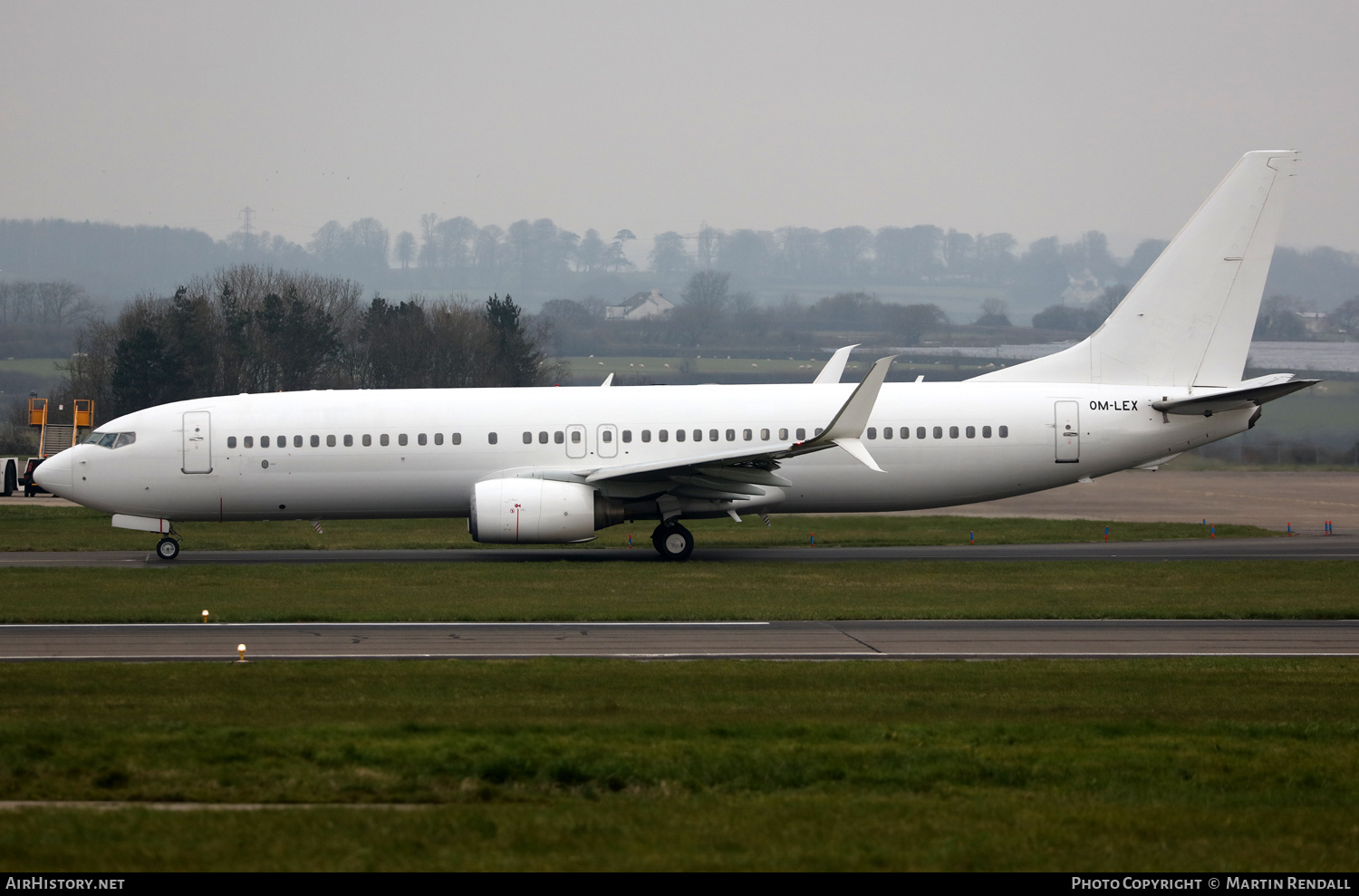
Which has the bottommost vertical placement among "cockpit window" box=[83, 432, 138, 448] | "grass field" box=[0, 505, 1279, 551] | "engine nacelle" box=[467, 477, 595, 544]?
"grass field" box=[0, 505, 1279, 551]

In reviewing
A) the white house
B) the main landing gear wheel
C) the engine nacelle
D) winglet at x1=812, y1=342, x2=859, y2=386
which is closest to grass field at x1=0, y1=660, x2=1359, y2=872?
the engine nacelle

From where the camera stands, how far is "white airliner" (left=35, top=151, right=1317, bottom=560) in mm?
27516

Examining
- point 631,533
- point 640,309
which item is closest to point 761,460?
point 631,533

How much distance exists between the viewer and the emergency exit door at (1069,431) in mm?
27766

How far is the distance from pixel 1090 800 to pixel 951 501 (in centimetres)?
1984

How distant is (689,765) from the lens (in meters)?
9.75

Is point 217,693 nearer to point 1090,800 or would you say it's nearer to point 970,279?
point 1090,800

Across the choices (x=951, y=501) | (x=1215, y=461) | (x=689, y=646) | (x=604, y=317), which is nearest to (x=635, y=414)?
(x=951, y=501)

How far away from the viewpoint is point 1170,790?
920cm

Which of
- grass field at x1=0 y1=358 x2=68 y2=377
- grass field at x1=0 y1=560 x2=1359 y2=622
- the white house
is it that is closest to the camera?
grass field at x1=0 y1=560 x2=1359 y2=622

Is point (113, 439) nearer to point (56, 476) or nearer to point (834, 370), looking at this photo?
point (56, 476)

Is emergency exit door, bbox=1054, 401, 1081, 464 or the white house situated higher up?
the white house

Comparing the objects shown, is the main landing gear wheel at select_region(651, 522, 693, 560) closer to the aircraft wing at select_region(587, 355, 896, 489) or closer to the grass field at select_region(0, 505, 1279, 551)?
the aircraft wing at select_region(587, 355, 896, 489)

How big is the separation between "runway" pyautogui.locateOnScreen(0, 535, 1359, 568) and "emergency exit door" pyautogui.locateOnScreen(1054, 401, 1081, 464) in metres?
2.23
